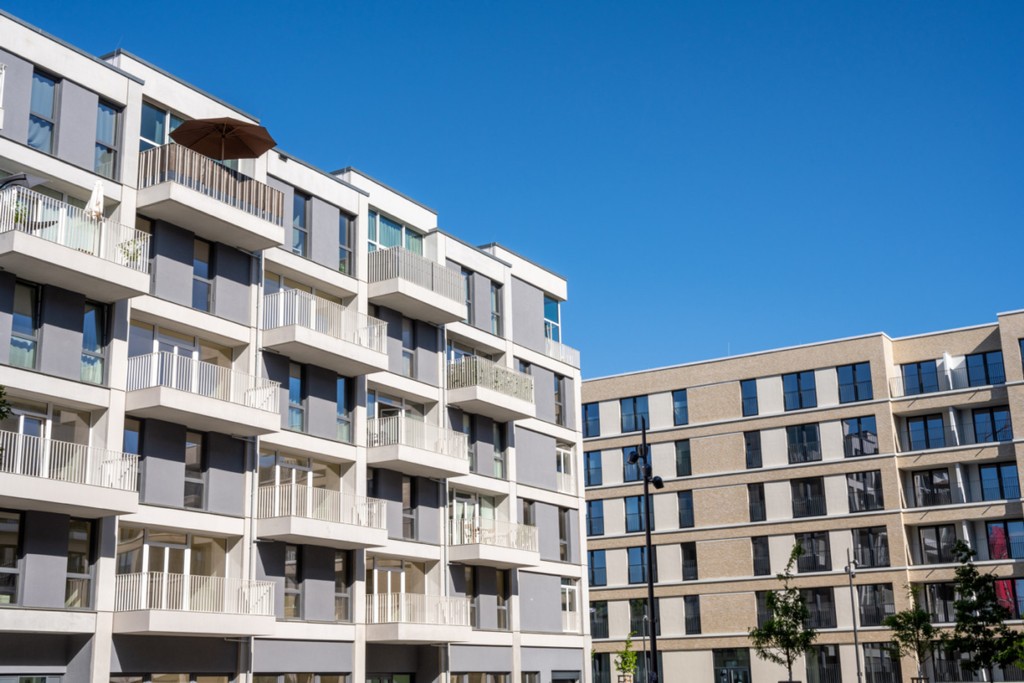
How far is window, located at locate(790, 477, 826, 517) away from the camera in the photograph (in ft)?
199

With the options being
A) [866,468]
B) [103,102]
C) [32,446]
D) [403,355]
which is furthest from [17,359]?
[866,468]

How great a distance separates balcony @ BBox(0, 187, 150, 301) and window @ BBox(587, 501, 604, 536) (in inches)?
1736

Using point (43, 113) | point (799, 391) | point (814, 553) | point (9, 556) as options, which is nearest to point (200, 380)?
point (9, 556)

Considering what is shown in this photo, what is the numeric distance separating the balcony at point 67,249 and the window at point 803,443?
139 feet

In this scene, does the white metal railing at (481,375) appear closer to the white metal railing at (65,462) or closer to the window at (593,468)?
Result: the white metal railing at (65,462)

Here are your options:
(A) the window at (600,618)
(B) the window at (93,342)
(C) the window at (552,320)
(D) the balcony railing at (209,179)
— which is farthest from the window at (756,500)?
(B) the window at (93,342)

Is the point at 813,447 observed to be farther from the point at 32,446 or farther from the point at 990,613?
the point at 32,446

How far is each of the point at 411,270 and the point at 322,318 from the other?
4.23 m

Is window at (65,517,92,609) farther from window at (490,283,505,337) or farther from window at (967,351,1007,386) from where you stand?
window at (967,351,1007,386)

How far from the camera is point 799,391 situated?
62.7 meters

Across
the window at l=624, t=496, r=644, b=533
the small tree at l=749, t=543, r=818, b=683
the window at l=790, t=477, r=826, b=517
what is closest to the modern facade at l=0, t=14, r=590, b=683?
the small tree at l=749, t=543, r=818, b=683

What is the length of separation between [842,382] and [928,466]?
5.98 m

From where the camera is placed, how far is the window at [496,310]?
4200 centimetres

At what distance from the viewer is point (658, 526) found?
6575 cm
